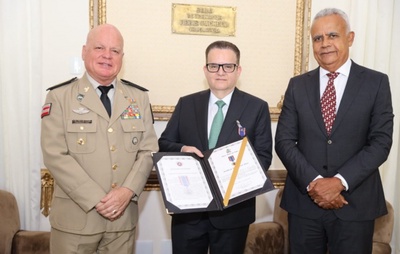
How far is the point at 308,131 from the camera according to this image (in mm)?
2240

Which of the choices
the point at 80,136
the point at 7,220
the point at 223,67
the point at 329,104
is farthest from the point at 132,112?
the point at 7,220

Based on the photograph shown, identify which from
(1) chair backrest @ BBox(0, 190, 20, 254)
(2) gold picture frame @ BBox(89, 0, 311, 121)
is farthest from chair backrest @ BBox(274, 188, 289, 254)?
(1) chair backrest @ BBox(0, 190, 20, 254)

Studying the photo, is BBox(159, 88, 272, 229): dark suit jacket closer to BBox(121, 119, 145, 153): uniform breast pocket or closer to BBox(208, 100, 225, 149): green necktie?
BBox(208, 100, 225, 149): green necktie

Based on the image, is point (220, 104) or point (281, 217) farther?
point (281, 217)

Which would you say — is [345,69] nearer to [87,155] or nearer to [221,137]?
[221,137]

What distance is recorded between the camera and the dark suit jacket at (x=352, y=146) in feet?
6.92

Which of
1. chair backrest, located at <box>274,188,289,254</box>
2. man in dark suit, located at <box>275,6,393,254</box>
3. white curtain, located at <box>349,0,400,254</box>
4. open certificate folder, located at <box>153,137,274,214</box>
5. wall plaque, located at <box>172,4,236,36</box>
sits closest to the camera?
open certificate folder, located at <box>153,137,274,214</box>

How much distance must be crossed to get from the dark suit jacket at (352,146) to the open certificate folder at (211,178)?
11.2 inches

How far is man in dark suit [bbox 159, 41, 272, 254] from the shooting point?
87.9 inches

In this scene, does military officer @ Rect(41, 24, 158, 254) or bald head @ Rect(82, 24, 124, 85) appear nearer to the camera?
military officer @ Rect(41, 24, 158, 254)

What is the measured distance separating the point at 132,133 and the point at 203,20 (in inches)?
63.8

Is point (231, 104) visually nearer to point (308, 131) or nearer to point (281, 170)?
point (308, 131)

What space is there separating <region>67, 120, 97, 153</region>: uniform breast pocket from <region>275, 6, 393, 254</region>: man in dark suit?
111cm

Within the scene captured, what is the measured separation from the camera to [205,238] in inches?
90.2
